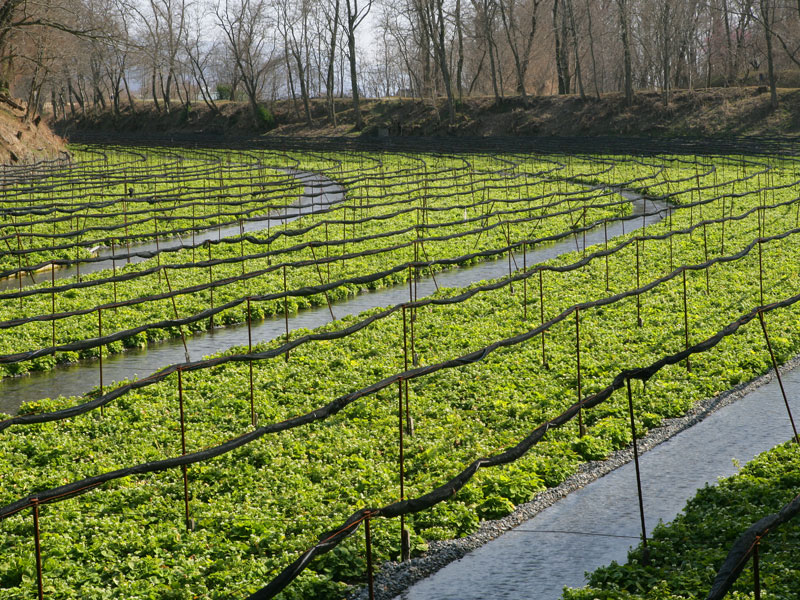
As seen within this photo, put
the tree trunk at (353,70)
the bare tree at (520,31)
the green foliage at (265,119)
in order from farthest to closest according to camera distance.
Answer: the green foliage at (265,119)
the tree trunk at (353,70)
the bare tree at (520,31)

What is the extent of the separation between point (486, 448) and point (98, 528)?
4.67 meters

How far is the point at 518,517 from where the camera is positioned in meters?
9.16

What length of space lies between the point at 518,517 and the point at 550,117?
67.3 metres

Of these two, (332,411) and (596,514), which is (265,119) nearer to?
(332,411)

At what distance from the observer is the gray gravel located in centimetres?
798

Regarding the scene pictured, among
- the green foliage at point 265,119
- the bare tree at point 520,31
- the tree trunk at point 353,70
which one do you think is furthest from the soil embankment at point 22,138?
the bare tree at point 520,31

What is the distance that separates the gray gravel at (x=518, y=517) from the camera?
26.2 ft

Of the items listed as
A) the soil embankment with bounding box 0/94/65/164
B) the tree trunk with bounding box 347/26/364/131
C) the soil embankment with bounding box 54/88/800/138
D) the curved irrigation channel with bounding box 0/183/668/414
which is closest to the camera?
the curved irrigation channel with bounding box 0/183/668/414

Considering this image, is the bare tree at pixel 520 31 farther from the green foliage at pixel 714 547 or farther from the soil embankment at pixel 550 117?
the green foliage at pixel 714 547

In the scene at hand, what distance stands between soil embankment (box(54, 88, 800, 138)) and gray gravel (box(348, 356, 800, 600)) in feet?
170

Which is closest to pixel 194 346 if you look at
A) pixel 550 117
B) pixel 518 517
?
pixel 518 517

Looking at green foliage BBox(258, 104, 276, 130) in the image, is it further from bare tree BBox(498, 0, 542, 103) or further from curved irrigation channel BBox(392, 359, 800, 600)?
curved irrigation channel BBox(392, 359, 800, 600)

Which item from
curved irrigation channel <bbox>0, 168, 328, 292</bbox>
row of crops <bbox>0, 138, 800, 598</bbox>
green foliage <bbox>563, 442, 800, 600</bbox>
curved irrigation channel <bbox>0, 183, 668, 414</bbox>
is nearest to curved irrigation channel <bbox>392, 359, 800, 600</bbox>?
row of crops <bbox>0, 138, 800, 598</bbox>

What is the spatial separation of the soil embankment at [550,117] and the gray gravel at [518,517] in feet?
170
